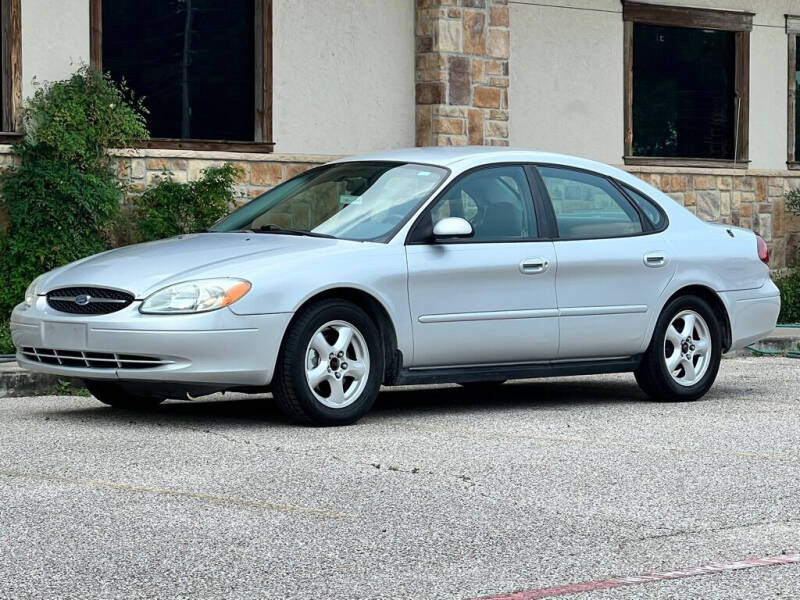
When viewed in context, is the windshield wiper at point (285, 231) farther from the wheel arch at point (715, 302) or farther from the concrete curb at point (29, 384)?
the wheel arch at point (715, 302)

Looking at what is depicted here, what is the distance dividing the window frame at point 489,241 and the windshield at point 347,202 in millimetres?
64

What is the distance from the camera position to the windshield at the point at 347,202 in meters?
9.39

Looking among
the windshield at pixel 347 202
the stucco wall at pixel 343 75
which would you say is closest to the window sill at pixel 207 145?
the stucco wall at pixel 343 75

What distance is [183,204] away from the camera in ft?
49.0

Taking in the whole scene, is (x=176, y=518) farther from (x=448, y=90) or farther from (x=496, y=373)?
(x=448, y=90)

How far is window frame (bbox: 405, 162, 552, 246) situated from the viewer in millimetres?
9344

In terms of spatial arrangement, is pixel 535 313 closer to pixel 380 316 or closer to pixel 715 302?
pixel 380 316

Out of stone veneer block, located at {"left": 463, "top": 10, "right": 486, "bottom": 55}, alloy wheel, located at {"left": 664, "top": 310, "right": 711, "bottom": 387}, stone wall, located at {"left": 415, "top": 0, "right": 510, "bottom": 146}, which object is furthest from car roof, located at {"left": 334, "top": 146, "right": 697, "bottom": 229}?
stone veneer block, located at {"left": 463, "top": 10, "right": 486, "bottom": 55}

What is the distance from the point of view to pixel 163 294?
8508mm

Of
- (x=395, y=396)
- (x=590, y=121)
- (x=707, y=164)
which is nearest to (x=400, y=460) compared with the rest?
(x=395, y=396)

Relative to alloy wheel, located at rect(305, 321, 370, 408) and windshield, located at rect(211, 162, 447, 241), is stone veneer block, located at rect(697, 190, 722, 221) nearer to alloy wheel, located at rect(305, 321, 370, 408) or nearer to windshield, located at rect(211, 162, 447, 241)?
windshield, located at rect(211, 162, 447, 241)

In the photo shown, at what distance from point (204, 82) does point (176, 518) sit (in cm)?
989

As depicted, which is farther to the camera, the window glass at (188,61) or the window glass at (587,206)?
the window glass at (188,61)

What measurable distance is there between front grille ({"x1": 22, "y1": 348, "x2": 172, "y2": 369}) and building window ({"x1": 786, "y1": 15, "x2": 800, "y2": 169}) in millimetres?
13830
